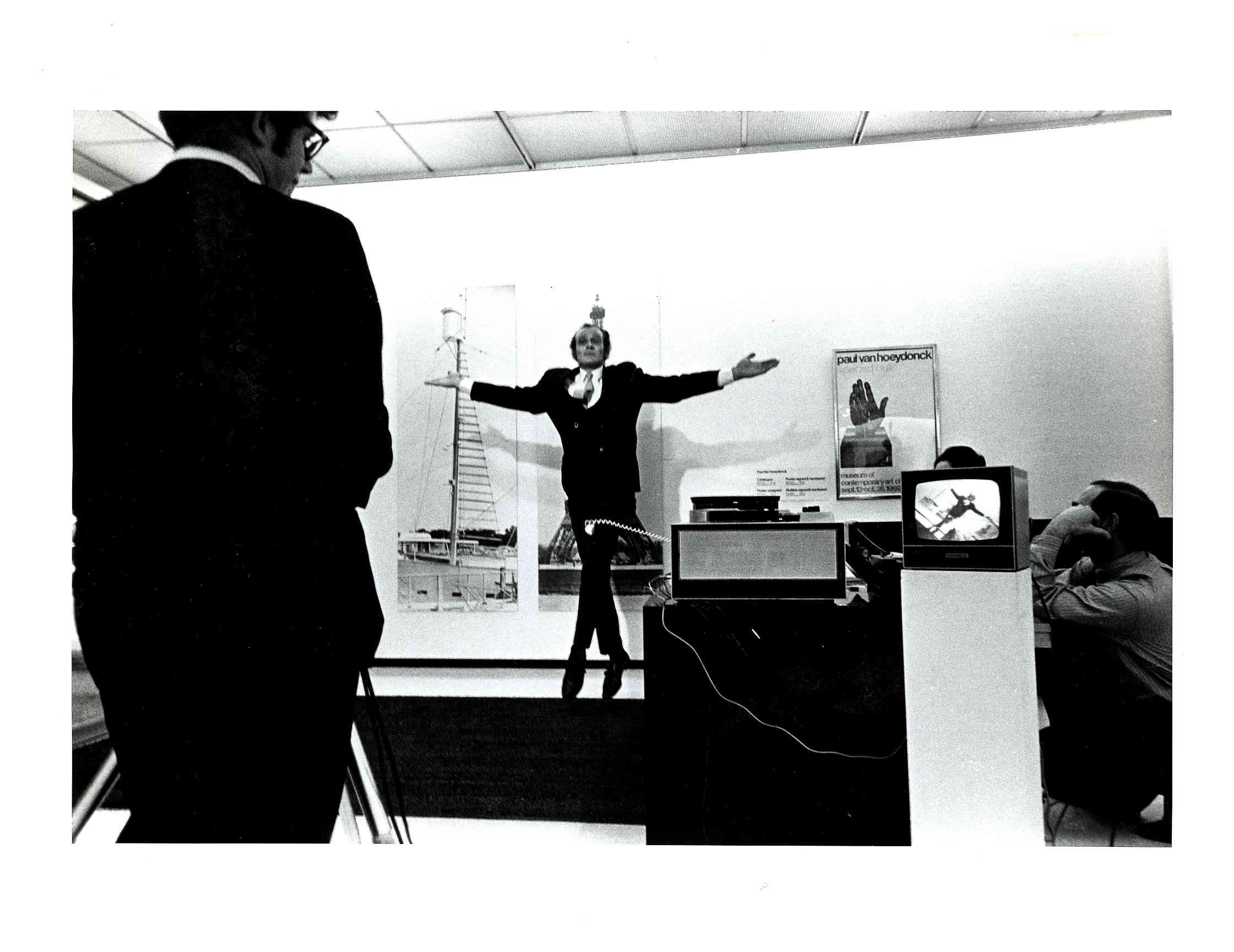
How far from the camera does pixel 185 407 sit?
177cm

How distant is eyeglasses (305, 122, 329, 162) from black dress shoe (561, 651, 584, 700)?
→ 1.40 meters

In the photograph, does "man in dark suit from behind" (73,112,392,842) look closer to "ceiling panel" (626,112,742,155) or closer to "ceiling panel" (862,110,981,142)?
"ceiling panel" (626,112,742,155)

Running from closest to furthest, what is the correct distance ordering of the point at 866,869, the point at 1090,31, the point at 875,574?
1. the point at 1090,31
2. the point at 866,869
3. the point at 875,574

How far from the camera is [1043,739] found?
1821 millimetres

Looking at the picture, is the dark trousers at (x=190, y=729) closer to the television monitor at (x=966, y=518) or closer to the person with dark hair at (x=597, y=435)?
the person with dark hair at (x=597, y=435)

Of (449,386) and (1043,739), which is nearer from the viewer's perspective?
(1043,739)

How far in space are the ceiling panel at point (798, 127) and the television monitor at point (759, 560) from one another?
0.96m

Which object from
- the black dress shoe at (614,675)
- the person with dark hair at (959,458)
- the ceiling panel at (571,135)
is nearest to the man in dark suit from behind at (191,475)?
the ceiling panel at (571,135)

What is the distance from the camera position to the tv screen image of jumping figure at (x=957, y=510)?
5.68ft

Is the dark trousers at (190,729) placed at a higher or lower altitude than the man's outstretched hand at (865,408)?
lower

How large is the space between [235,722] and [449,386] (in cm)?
96

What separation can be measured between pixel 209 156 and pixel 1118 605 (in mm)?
2413
